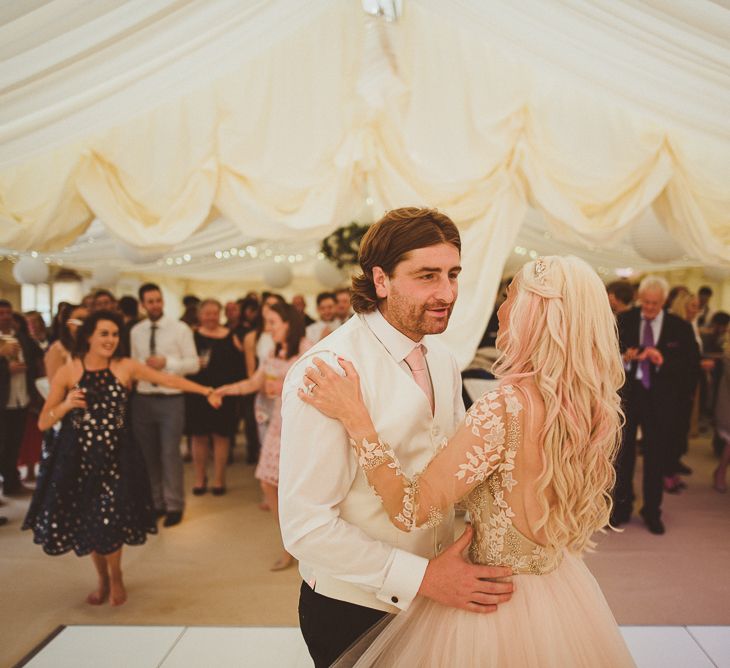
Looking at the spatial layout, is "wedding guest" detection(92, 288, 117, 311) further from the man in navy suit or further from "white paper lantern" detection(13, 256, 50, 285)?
the man in navy suit

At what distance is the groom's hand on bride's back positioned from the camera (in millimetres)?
1263

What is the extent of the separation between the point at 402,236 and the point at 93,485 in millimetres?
2306

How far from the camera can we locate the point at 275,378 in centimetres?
366

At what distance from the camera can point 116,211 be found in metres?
3.28

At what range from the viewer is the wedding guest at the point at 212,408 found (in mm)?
4605

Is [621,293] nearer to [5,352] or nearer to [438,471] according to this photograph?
[438,471]

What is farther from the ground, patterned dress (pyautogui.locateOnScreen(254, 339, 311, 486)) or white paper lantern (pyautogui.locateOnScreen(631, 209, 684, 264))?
white paper lantern (pyautogui.locateOnScreen(631, 209, 684, 264))

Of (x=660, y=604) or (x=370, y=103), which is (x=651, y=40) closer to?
(x=370, y=103)

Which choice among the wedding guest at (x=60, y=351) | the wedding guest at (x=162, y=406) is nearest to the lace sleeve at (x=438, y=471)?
the wedding guest at (x=162, y=406)

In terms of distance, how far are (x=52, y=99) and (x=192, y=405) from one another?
2.71 meters

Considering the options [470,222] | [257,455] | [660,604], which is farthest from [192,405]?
[660,604]

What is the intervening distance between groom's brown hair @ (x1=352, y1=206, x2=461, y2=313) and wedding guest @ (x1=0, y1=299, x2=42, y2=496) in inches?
161

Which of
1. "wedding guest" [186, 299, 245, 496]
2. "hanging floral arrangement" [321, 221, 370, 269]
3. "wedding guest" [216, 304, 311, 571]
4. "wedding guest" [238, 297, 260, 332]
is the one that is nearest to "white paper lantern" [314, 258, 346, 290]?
"hanging floral arrangement" [321, 221, 370, 269]

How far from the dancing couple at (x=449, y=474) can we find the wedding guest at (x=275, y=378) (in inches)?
82.3
